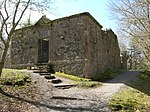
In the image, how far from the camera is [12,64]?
19.8 m

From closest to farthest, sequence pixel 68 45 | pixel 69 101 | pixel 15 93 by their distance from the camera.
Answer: pixel 69 101 → pixel 15 93 → pixel 68 45

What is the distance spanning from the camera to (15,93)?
955 cm

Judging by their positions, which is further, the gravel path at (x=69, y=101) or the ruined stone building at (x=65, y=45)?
the ruined stone building at (x=65, y=45)

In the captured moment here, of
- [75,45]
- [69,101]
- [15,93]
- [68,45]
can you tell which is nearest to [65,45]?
[68,45]

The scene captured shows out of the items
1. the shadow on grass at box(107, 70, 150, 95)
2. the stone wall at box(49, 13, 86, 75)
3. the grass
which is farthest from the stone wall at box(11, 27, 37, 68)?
the shadow on grass at box(107, 70, 150, 95)

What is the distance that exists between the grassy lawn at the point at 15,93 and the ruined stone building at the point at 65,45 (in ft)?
15.9

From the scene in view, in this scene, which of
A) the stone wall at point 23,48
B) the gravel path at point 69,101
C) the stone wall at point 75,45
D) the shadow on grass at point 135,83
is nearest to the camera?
the gravel path at point 69,101

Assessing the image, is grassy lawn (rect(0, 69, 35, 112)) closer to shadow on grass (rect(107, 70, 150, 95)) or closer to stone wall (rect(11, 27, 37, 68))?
shadow on grass (rect(107, 70, 150, 95))

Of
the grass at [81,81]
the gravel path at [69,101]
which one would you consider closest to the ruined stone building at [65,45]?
the grass at [81,81]

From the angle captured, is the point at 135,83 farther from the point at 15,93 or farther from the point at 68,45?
the point at 15,93

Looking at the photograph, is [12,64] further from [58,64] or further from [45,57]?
[58,64]

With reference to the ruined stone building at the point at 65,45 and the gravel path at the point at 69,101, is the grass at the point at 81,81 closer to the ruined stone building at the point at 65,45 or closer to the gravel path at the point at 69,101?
the ruined stone building at the point at 65,45

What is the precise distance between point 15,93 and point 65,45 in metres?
7.88

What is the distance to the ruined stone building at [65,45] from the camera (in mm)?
16250
